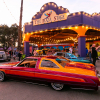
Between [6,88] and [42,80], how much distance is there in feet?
4.79

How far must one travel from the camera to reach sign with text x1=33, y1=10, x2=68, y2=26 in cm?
1198

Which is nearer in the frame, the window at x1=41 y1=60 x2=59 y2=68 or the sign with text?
the window at x1=41 y1=60 x2=59 y2=68

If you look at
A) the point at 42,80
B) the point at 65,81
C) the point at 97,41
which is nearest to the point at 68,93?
the point at 65,81

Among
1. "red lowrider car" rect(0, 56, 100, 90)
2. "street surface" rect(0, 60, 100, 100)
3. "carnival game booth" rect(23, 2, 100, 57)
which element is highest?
"carnival game booth" rect(23, 2, 100, 57)

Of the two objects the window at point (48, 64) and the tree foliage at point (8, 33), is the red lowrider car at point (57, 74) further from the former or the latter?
the tree foliage at point (8, 33)

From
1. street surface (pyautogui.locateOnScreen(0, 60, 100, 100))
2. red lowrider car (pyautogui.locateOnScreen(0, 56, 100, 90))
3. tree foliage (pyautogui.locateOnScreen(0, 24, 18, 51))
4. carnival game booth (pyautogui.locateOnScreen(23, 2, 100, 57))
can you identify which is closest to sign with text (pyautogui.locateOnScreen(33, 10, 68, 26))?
carnival game booth (pyautogui.locateOnScreen(23, 2, 100, 57))

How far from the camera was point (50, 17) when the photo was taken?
12789 mm

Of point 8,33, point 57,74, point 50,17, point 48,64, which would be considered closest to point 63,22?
point 50,17

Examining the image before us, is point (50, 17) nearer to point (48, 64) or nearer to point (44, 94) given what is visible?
point (48, 64)

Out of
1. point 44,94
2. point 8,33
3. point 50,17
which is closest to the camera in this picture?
point 44,94

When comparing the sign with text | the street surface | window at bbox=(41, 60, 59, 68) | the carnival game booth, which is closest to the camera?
the street surface

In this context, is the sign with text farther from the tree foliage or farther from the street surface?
the tree foliage

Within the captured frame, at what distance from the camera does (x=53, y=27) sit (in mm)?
12508

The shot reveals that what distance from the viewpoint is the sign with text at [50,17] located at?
12.0m
